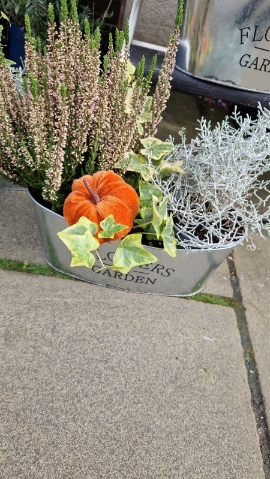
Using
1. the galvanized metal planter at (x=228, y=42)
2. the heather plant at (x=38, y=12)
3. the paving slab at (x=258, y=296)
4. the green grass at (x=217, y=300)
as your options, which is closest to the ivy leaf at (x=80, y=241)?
the green grass at (x=217, y=300)

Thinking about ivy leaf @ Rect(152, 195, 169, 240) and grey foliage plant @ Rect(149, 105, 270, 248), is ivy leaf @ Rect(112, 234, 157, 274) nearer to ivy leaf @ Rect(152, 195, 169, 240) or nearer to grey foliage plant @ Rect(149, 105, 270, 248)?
ivy leaf @ Rect(152, 195, 169, 240)

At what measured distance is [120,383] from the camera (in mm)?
1335

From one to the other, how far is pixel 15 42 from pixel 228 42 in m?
1.40

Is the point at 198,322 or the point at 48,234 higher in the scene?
the point at 48,234

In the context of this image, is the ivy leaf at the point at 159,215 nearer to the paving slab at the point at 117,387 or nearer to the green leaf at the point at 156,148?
the green leaf at the point at 156,148

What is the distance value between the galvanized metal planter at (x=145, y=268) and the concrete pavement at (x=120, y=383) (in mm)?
43

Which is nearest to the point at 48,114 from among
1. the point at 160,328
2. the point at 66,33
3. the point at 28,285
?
the point at 66,33

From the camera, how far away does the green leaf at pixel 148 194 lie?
57.8 inches

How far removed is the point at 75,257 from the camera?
125cm

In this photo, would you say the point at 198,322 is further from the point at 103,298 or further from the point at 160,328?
the point at 103,298

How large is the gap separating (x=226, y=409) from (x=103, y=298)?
0.58 metres

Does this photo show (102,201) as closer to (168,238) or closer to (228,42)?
(168,238)

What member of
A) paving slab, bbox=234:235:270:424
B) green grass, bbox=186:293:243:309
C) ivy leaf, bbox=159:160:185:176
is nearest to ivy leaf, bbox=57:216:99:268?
ivy leaf, bbox=159:160:185:176

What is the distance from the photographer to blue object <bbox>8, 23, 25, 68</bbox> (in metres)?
2.46
